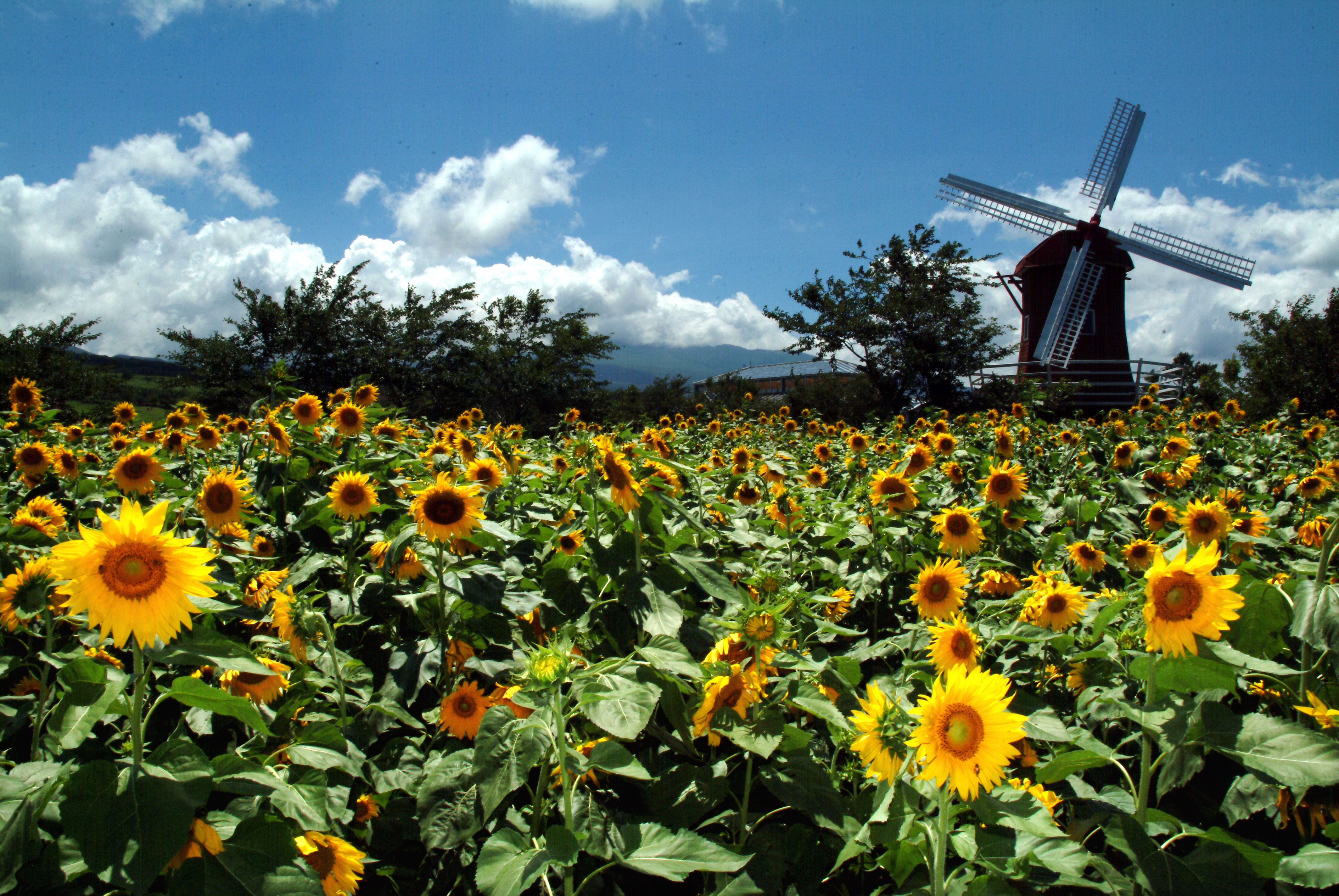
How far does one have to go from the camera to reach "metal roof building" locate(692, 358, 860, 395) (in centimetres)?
2939

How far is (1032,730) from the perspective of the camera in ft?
5.55

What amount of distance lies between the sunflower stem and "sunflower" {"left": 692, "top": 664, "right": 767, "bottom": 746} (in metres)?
1.16

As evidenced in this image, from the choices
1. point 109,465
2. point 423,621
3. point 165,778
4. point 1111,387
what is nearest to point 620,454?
point 423,621

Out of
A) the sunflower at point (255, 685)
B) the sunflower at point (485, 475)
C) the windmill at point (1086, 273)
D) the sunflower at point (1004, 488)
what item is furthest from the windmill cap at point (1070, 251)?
the sunflower at point (255, 685)

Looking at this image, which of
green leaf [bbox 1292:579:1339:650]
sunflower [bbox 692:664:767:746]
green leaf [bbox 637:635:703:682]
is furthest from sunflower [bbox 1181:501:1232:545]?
green leaf [bbox 637:635:703:682]

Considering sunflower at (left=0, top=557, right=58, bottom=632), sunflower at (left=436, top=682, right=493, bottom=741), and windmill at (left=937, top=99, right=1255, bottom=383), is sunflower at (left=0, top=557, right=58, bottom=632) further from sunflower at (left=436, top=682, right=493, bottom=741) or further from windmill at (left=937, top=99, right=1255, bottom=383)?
windmill at (left=937, top=99, right=1255, bottom=383)

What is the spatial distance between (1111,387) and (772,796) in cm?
3519

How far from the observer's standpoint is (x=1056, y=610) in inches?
98.6

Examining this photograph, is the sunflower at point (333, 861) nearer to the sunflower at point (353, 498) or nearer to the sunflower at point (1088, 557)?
the sunflower at point (353, 498)

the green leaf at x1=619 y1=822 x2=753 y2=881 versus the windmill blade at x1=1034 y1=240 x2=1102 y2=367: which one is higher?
the windmill blade at x1=1034 y1=240 x2=1102 y2=367

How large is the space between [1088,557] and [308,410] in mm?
4593

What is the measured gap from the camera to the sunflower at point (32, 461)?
4.18 m

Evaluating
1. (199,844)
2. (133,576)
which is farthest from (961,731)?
(133,576)

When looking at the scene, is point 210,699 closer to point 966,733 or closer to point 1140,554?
point 966,733
